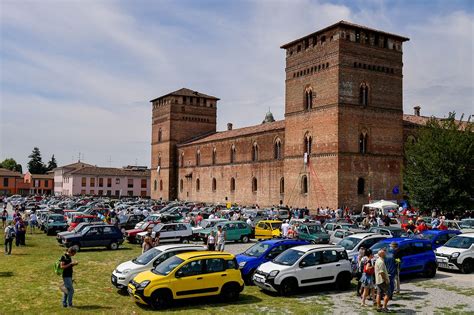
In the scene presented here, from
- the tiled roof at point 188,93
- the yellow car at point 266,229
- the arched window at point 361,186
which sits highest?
the tiled roof at point 188,93

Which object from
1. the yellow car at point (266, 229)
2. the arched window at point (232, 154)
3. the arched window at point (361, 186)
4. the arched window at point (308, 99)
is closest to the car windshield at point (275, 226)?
the yellow car at point (266, 229)

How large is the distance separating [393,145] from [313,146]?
7072mm

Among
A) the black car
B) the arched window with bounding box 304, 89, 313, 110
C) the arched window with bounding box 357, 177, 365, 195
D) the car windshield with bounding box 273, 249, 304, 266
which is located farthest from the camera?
the arched window with bounding box 304, 89, 313, 110

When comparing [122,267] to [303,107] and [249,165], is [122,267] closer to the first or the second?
[303,107]

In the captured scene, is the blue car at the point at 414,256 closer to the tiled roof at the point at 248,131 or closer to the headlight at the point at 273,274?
the headlight at the point at 273,274

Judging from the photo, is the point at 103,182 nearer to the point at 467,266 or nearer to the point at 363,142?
the point at 363,142

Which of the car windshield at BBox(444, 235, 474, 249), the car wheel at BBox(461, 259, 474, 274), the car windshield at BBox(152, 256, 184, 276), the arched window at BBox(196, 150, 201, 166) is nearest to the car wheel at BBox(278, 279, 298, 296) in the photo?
the car windshield at BBox(152, 256, 184, 276)

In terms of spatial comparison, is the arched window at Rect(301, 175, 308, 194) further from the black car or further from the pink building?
the pink building

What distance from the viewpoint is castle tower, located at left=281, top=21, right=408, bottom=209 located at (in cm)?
4180

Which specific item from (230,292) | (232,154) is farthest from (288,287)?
(232,154)

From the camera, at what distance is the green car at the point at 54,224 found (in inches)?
1188

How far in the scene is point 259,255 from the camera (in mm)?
16359

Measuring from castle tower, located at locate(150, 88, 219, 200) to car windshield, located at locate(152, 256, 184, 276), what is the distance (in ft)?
199

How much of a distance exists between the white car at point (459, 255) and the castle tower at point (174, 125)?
57.9 metres
